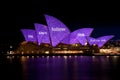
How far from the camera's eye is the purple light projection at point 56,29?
83625mm

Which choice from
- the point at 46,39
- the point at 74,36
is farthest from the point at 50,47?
the point at 74,36

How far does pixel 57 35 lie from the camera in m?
85.6

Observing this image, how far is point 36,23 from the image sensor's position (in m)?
86.6

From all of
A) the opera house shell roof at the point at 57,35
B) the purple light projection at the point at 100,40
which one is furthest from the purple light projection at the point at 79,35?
the purple light projection at the point at 100,40

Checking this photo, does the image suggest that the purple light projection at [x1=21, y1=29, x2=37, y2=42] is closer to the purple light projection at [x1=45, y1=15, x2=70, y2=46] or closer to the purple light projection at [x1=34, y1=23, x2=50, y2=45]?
the purple light projection at [x1=34, y1=23, x2=50, y2=45]

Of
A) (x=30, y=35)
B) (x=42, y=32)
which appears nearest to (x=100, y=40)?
(x=42, y=32)

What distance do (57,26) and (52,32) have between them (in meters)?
1.99

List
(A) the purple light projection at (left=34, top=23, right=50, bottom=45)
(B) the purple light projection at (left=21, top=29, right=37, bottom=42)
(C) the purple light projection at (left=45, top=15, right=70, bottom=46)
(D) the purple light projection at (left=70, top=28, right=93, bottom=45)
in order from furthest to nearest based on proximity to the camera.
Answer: (D) the purple light projection at (left=70, top=28, right=93, bottom=45) < (B) the purple light projection at (left=21, top=29, right=37, bottom=42) < (A) the purple light projection at (left=34, top=23, right=50, bottom=45) < (C) the purple light projection at (left=45, top=15, right=70, bottom=46)

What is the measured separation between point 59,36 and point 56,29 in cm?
251

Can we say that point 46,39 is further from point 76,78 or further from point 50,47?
point 76,78

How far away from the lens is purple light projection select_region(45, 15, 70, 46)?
83625 mm

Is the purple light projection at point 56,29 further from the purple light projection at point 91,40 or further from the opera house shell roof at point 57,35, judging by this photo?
the purple light projection at point 91,40

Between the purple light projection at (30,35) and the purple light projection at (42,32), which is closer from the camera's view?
the purple light projection at (42,32)

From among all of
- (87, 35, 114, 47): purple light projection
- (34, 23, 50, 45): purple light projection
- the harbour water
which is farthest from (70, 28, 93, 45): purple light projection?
the harbour water
